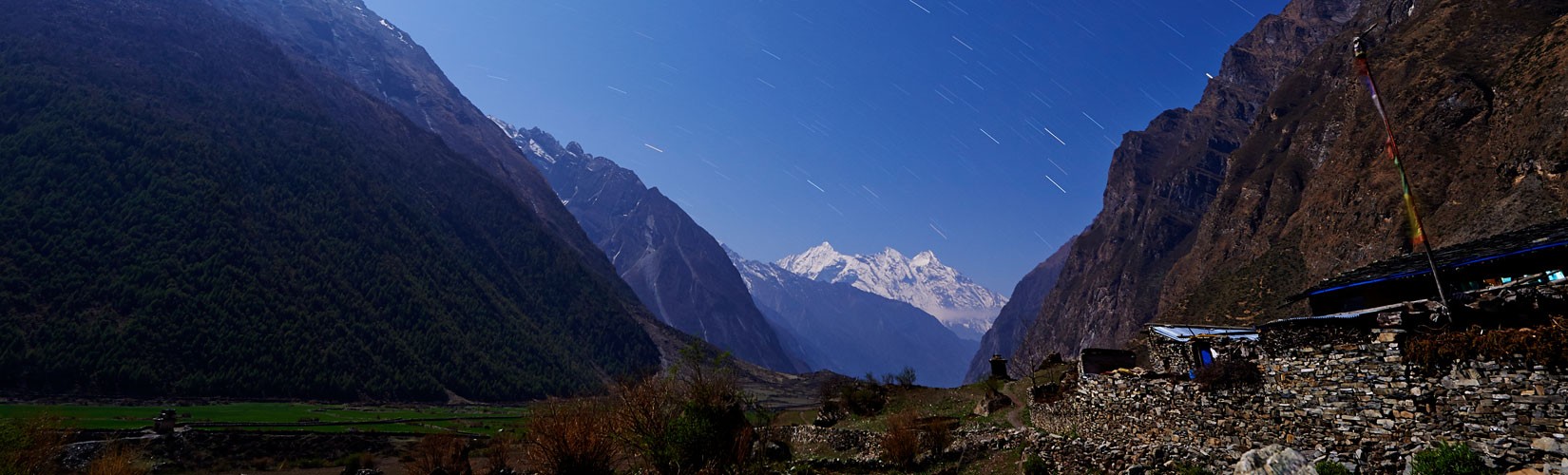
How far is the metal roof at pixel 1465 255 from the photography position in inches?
615


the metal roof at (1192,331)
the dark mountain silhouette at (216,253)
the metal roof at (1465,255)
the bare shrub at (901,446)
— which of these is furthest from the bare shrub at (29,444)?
the dark mountain silhouette at (216,253)

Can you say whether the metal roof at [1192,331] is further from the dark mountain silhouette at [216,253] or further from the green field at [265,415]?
the dark mountain silhouette at [216,253]

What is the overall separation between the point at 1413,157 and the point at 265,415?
13369 centimetres

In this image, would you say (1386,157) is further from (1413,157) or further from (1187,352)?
(1187,352)

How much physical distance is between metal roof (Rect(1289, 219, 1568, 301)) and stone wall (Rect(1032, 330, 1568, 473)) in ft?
15.8

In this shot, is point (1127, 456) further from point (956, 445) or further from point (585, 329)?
point (585, 329)

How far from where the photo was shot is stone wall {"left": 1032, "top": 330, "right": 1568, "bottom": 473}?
9.65m

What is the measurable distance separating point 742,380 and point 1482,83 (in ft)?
493

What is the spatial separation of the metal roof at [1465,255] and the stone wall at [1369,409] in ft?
15.8

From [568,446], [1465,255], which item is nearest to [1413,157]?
[1465,255]

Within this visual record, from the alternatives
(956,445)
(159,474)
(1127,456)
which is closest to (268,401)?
(159,474)

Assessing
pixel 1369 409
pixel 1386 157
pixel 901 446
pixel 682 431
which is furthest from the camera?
pixel 1386 157

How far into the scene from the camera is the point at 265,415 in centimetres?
6506

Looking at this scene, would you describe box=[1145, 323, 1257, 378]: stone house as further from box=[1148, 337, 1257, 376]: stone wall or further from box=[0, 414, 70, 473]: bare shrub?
box=[0, 414, 70, 473]: bare shrub
